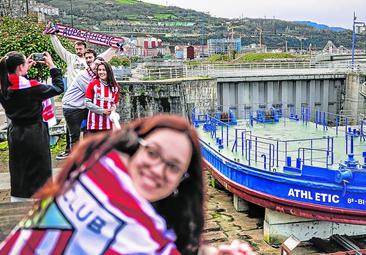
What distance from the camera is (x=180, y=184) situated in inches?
62.1

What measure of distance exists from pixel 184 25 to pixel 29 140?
377 ft

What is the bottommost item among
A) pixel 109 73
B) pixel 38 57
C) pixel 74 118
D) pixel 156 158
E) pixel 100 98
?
pixel 74 118

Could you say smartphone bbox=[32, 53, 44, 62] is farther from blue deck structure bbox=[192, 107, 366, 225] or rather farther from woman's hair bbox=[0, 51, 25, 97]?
blue deck structure bbox=[192, 107, 366, 225]

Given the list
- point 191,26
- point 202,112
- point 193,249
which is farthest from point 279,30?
point 193,249

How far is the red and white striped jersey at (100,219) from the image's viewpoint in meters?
1.36

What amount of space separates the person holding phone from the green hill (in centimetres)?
8200

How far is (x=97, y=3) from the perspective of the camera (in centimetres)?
11731

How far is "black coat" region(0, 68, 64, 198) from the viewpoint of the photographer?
143 inches

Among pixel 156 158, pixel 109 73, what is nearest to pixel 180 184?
pixel 156 158

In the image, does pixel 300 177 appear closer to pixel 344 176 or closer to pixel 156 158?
pixel 344 176

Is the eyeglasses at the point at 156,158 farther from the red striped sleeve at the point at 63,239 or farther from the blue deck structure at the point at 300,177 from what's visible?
the blue deck structure at the point at 300,177

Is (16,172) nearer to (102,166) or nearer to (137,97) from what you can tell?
(102,166)

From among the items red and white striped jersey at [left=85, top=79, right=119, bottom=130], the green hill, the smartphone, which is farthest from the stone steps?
the green hill

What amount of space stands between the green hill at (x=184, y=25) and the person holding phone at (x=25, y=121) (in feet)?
269
